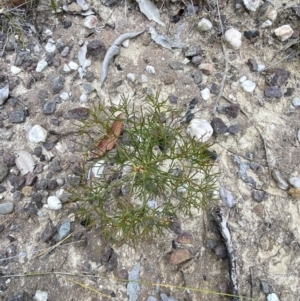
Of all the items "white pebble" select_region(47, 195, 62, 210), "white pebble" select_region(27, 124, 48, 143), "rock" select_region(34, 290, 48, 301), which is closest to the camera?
"rock" select_region(34, 290, 48, 301)

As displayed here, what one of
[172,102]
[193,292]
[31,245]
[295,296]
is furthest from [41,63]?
[295,296]

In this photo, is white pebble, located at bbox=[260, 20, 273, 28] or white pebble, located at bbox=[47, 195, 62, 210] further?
white pebble, located at bbox=[260, 20, 273, 28]

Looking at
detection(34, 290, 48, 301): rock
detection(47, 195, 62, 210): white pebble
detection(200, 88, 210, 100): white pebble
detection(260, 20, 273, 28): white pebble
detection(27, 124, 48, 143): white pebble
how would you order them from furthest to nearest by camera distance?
detection(260, 20, 273, 28): white pebble < detection(200, 88, 210, 100): white pebble < detection(27, 124, 48, 143): white pebble < detection(47, 195, 62, 210): white pebble < detection(34, 290, 48, 301): rock

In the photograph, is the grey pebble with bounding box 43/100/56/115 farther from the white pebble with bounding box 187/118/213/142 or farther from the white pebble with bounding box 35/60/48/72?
the white pebble with bounding box 187/118/213/142

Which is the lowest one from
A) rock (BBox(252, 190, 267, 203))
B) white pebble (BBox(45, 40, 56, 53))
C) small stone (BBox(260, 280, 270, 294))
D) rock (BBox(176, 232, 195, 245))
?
small stone (BBox(260, 280, 270, 294))

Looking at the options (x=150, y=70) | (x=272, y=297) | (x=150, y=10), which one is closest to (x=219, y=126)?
(x=150, y=70)

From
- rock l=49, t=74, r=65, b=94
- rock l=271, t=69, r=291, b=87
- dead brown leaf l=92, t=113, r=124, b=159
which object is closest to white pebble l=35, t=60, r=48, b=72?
rock l=49, t=74, r=65, b=94
